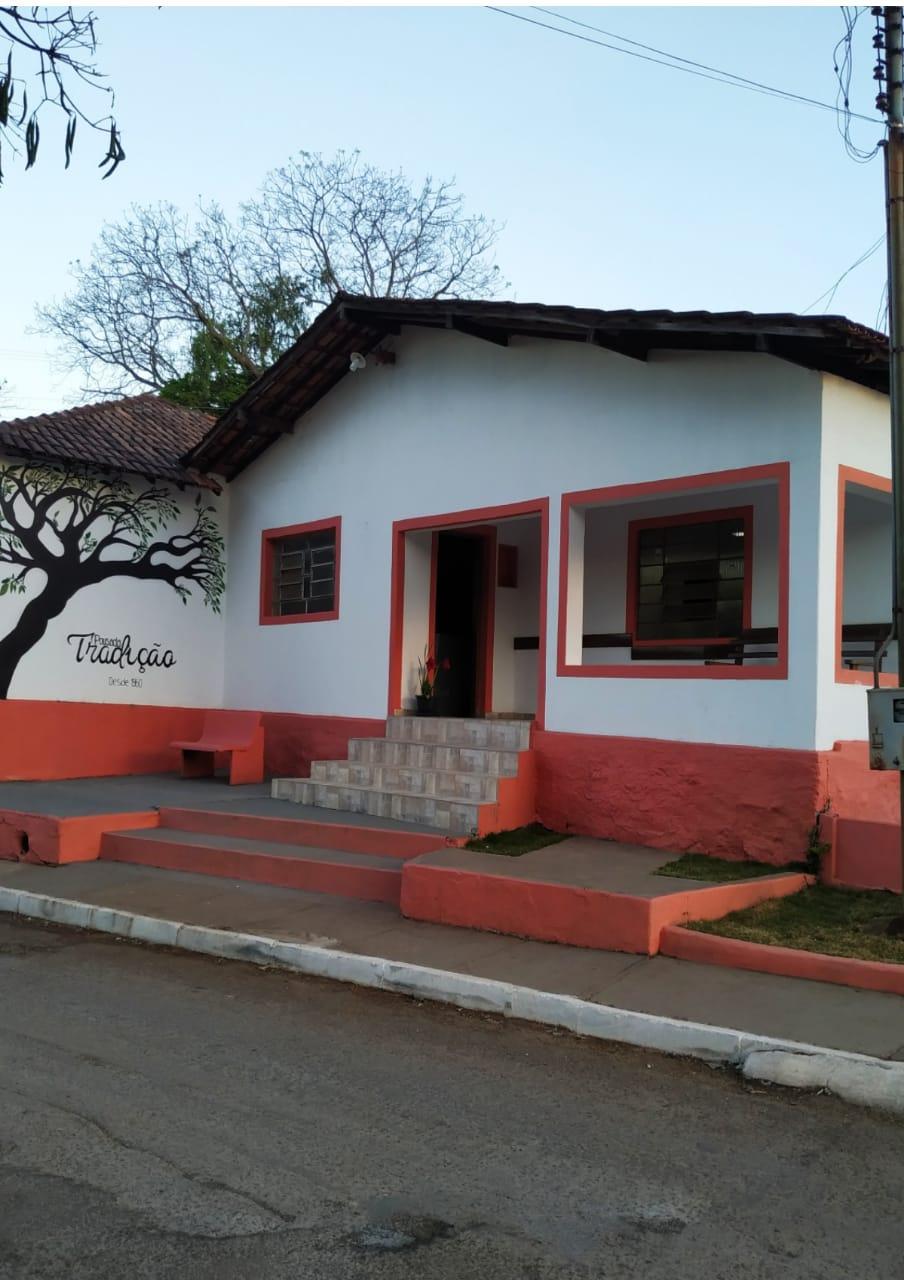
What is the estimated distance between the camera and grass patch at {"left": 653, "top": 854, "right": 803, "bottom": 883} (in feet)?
26.5

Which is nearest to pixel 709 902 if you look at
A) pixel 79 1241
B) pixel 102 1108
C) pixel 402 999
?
pixel 402 999

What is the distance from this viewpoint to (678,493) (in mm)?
9734

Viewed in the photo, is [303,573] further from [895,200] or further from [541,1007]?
[541,1007]

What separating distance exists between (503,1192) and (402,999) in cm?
267

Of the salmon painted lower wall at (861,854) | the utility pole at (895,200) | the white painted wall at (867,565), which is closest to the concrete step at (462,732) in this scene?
the salmon painted lower wall at (861,854)

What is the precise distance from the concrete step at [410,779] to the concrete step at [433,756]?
0.12 metres

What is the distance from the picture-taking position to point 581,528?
10.5 m

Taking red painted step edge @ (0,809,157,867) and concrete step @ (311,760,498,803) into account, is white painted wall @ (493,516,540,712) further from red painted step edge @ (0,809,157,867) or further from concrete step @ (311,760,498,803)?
red painted step edge @ (0,809,157,867)

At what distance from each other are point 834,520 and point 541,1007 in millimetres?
4584

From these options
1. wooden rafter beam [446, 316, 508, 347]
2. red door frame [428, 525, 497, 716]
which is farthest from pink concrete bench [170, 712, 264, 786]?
wooden rafter beam [446, 316, 508, 347]

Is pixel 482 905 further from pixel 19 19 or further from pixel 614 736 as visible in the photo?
pixel 19 19

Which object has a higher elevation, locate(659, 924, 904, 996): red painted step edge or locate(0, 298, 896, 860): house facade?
locate(0, 298, 896, 860): house facade

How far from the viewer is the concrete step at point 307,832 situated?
9297 millimetres

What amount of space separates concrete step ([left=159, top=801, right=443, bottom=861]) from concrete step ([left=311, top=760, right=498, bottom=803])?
0.75m
